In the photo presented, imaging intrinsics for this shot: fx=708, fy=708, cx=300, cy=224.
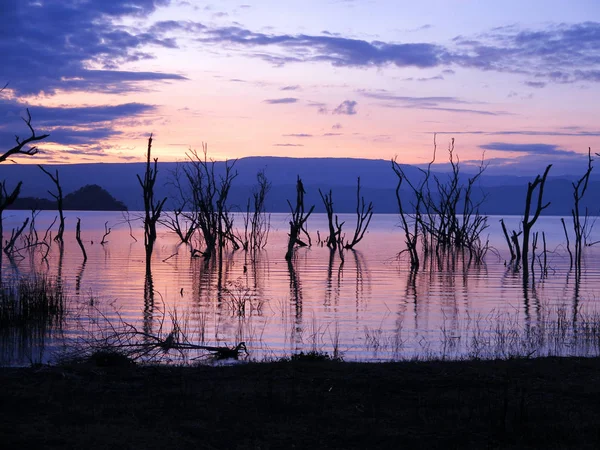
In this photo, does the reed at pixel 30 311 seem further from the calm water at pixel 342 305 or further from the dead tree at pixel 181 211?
the dead tree at pixel 181 211

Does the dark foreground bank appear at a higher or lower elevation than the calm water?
higher

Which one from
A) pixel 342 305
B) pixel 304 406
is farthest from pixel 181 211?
pixel 304 406

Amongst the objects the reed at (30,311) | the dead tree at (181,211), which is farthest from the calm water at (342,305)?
the dead tree at (181,211)

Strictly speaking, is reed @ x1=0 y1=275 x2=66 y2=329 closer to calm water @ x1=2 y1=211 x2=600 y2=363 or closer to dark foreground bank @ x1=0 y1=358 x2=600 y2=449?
calm water @ x1=2 y1=211 x2=600 y2=363

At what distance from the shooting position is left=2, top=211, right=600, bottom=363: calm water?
12359 millimetres

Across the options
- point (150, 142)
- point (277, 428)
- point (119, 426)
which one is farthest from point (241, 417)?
point (150, 142)

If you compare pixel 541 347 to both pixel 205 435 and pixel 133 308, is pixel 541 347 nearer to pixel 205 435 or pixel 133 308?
pixel 205 435

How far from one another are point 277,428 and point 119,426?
1.37 metres

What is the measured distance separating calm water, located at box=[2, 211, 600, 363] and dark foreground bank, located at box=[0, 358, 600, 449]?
2.48 metres

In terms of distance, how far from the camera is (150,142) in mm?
27156

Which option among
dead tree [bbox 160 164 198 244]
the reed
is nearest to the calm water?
the reed

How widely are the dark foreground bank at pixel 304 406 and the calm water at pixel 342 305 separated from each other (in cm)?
248

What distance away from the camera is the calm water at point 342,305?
12.4 m

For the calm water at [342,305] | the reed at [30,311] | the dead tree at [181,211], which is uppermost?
the dead tree at [181,211]
